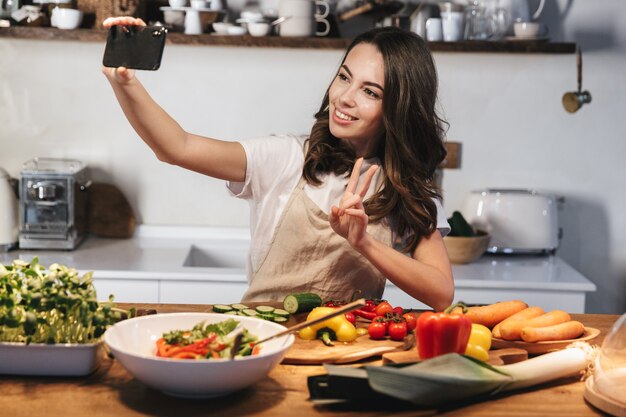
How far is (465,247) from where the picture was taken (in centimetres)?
334

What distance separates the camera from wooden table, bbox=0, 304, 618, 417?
4.87ft

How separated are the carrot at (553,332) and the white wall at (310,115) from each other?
192cm

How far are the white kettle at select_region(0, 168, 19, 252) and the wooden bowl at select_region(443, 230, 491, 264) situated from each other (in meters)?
1.59

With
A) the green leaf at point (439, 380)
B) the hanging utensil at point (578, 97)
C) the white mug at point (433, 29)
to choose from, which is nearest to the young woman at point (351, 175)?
the green leaf at point (439, 380)

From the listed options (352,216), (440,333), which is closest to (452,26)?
(352,216)

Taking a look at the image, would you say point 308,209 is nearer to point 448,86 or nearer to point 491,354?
point 491,354

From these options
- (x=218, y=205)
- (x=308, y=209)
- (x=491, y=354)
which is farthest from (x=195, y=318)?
(x=218, y=205)

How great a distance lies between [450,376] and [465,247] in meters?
1.86

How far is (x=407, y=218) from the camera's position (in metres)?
2.35

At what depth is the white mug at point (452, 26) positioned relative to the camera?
3.51m

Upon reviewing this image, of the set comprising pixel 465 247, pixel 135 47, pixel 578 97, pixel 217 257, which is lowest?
pixel 217 257

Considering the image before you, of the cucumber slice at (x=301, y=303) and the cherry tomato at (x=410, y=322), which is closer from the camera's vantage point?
the cherry tomato at (x=410, y=322)

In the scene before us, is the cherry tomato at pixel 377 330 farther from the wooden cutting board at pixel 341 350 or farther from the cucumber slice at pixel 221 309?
the cucumber slice at pixel 221 309

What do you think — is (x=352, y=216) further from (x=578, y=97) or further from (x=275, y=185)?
(x=578, y=97)
